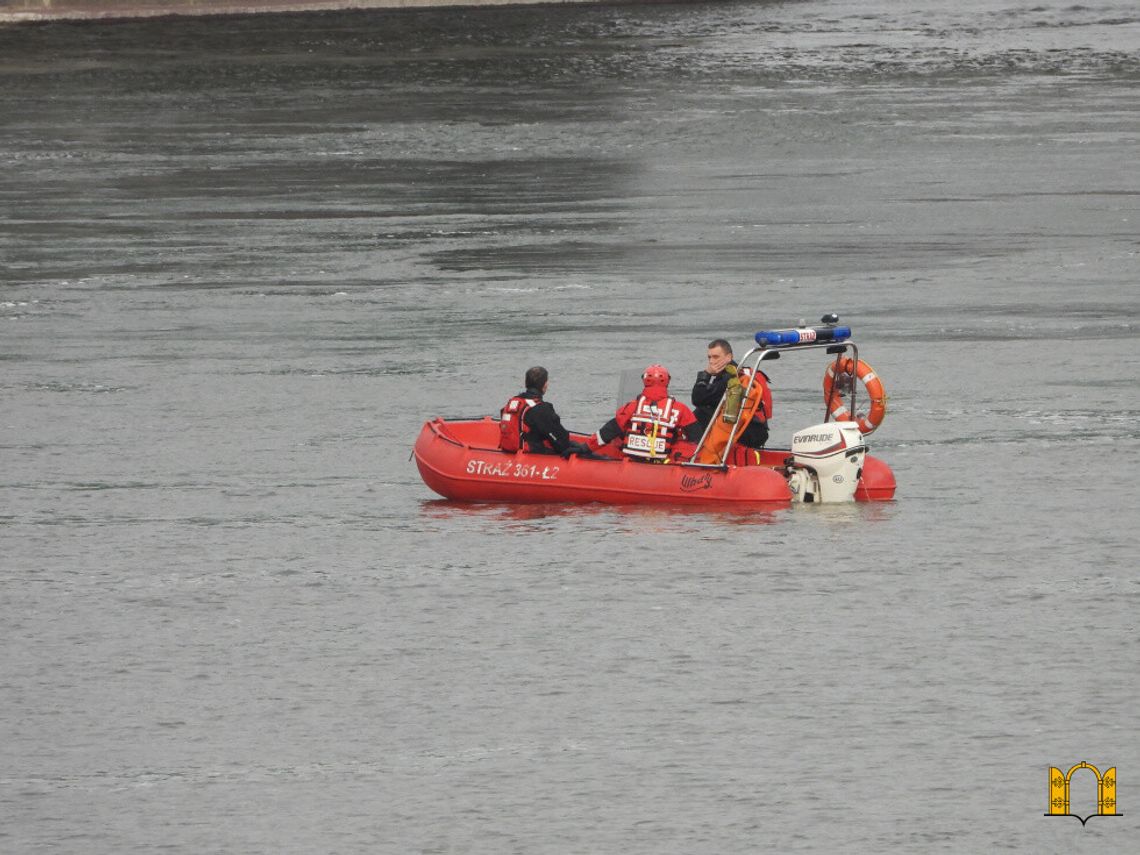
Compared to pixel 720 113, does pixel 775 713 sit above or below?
below

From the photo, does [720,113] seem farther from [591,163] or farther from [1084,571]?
[1084,571]

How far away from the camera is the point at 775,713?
48.8ft

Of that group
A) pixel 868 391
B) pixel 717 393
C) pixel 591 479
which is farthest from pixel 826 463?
pixel 591 479

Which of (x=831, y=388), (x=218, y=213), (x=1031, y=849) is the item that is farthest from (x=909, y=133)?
(x=1031, y=849)

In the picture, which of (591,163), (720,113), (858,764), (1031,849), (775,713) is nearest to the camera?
(1031,849)

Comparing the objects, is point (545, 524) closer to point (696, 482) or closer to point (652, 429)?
point (652, 429)

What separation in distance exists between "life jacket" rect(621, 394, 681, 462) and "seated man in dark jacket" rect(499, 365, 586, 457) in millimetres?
622

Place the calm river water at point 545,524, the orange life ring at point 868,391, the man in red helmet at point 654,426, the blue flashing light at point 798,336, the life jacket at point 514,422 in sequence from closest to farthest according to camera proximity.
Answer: the calm river water at point 545,524
the blue flashing light at point 798,336
the man in red helmet at point 654,426
the orange life ring at point 868,391
the life jacket at point 514,422

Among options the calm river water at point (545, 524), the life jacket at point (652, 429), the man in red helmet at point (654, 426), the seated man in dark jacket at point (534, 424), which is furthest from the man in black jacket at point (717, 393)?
the seated man in dark jacket at point (534, 424)

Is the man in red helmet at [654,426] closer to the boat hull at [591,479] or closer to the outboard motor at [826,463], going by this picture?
the boat hull at [591,479]

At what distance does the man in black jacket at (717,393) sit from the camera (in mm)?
19047

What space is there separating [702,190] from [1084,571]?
26095mm

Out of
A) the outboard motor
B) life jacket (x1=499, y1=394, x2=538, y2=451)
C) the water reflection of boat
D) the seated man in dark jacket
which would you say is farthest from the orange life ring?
life jacket (x1=499, y1=394, x2=538, y2=451)

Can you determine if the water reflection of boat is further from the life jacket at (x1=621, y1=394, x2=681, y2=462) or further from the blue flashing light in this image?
the life jacket at (x1=621, y1=394, x2=681, y2=462)
